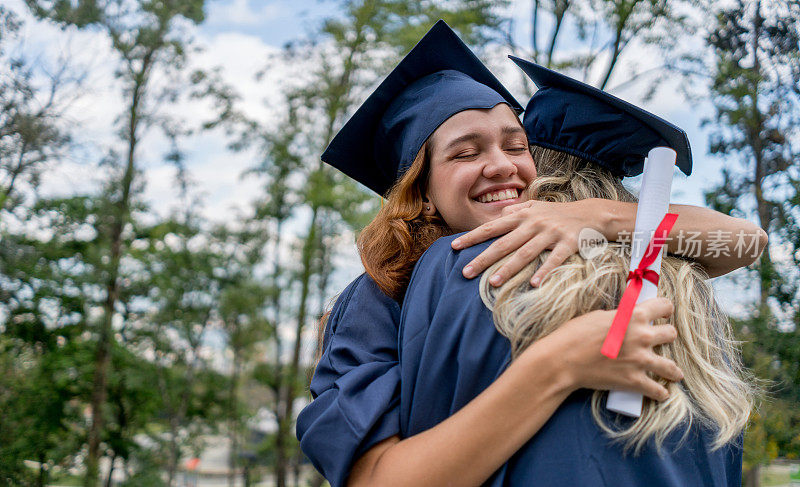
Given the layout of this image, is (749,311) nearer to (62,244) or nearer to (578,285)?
(578,285)

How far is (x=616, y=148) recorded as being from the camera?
1.71 m

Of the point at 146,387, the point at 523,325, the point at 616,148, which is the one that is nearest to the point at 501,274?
the point at 523,325

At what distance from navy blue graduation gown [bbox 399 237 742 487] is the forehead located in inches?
25.3

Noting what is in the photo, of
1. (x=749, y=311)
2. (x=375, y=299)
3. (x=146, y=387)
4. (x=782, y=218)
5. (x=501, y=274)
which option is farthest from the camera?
(x=146, y=387)

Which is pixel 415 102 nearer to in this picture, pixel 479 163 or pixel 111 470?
pixel 479 163

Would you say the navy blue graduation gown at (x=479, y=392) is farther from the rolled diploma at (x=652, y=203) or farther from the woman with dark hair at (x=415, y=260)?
the rolled diploma at (x=652, y=203)

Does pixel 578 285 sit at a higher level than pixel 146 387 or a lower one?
higher

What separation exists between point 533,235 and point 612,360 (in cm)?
35

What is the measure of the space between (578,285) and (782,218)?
205 inches

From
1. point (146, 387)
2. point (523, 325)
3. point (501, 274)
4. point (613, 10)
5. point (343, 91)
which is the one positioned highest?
point (343, 91)

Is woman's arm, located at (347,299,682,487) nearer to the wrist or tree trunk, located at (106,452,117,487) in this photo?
the wrist

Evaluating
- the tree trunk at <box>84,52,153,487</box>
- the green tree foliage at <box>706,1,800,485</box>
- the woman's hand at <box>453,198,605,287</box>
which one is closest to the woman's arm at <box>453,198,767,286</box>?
the woman's hand at <box>453,198,605,287</box>

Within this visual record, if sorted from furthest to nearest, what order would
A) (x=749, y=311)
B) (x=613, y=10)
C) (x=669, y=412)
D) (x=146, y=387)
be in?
(x=146, y=387) < (x=613, y=10) < (x=749, y=311) < (x=669, y=412)

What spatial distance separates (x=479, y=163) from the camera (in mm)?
2027
